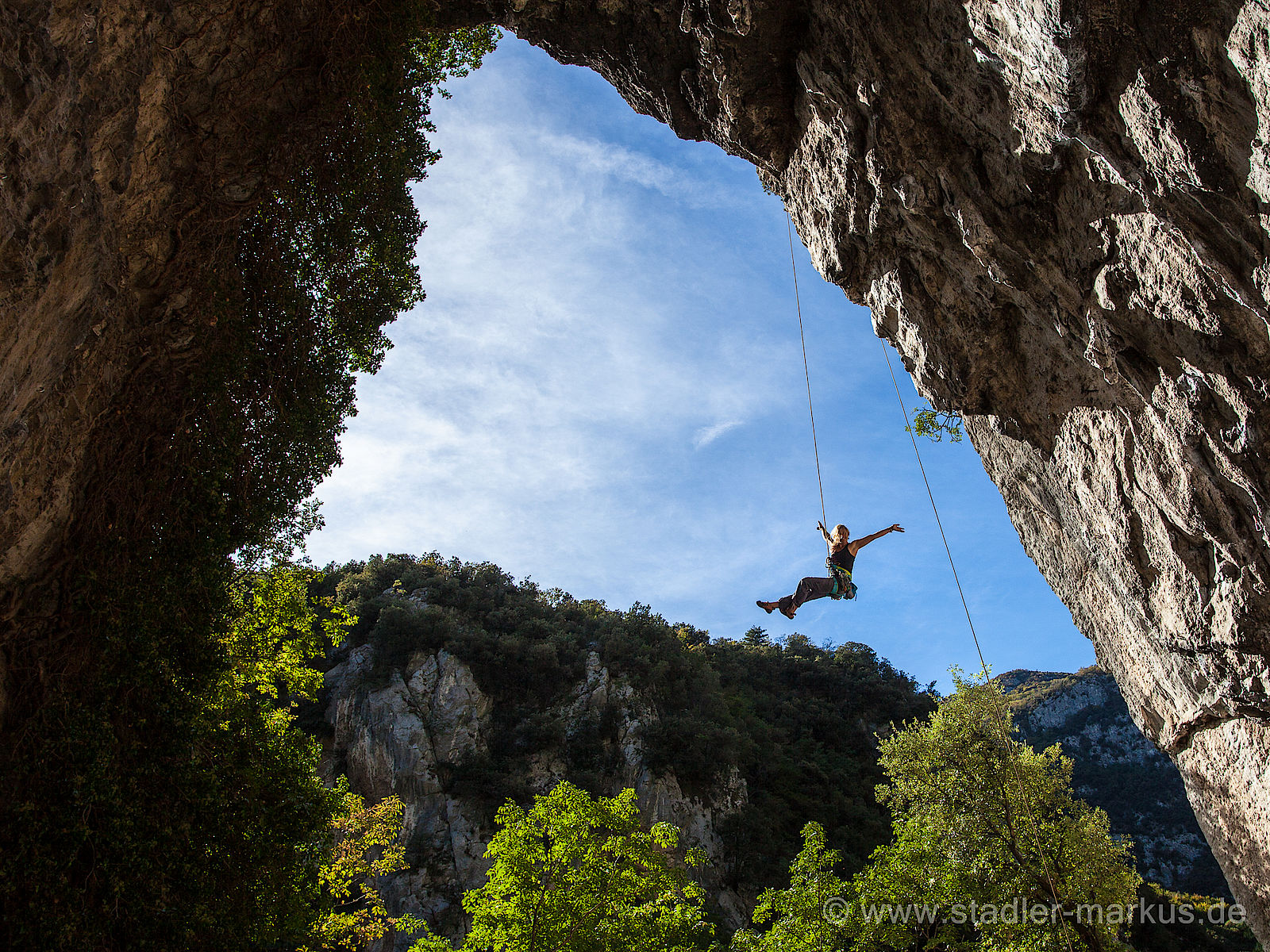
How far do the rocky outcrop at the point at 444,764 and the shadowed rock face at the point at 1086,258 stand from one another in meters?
23.1

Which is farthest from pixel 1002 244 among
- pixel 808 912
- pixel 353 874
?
pixel 353 874

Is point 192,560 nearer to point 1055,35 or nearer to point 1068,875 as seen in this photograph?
point 1055,35

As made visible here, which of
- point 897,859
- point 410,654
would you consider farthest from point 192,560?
point 410,654

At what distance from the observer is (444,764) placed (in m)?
27.4

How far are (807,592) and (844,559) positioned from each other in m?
0.85

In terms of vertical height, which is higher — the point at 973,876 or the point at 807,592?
the point at 807,592

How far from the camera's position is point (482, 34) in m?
12.4

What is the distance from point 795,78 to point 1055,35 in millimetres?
4747

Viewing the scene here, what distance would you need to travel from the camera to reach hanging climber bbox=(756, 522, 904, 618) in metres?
11.6

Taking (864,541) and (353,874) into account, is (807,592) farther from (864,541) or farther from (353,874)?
(353,874)

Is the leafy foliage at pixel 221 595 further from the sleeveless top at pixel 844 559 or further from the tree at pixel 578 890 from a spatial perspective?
the sleeveless top at pixel 844 559

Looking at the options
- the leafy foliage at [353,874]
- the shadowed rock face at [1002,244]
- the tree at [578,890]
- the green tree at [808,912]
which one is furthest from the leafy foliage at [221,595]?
Result: the green tree at [808,912]

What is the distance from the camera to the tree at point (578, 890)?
11.8 metres

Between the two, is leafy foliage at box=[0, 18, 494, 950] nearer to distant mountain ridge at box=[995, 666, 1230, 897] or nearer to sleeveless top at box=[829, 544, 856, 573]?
sleeveless top at box=[829, 544, 856, 573]
